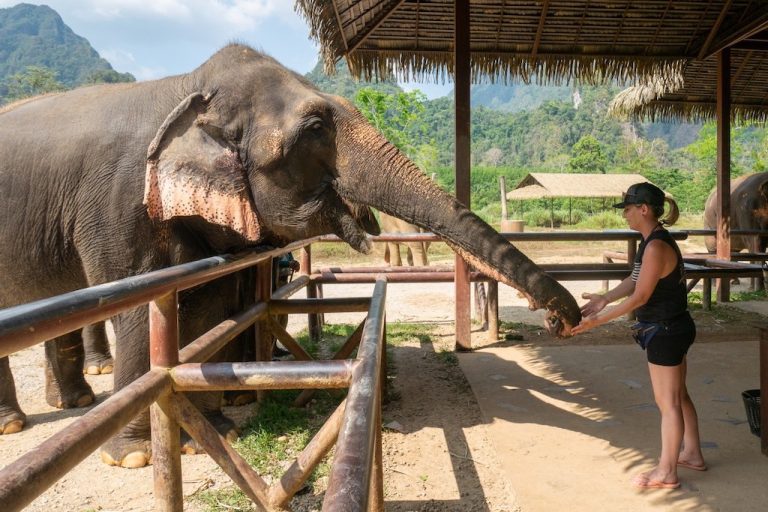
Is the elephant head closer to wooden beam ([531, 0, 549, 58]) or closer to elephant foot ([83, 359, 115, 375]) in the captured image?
elephant foot ([83, 359, 115, 375])

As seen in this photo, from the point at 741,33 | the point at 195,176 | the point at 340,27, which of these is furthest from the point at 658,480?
the point at 741,33

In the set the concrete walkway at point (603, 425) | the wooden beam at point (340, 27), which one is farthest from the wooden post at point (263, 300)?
the wooden beam at point (340, 27)

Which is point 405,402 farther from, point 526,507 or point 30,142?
point 30,142

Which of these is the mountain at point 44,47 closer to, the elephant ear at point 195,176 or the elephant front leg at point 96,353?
the elephant front leg at point 96,353

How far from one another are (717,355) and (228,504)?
4325 millimetres

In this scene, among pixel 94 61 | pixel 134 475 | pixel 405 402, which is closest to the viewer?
pixel 134 475

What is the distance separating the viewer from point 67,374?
3.89m

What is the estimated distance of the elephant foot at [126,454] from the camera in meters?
2.80

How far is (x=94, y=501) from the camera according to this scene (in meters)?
2.56

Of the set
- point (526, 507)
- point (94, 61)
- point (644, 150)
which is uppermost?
point (94, 61)

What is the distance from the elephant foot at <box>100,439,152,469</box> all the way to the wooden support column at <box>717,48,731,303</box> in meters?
6.92

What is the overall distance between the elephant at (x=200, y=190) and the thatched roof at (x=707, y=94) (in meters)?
6.15

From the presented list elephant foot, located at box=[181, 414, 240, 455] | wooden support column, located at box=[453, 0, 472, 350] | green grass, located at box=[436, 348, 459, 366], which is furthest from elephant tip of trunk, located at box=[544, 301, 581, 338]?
wooden support column, located at box=[453, 0, 472, 350]

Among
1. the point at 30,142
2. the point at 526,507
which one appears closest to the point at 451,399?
the point at 526,507
